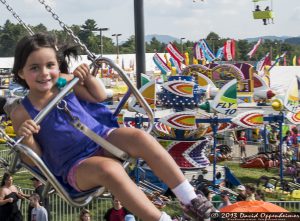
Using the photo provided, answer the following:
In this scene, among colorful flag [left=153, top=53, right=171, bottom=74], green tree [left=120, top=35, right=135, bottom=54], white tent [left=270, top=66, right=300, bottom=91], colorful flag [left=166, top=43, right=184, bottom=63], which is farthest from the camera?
green tree [left=120, top=35, right=135, bottom=54]

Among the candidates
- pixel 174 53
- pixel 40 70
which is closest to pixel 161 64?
pixel 174 53

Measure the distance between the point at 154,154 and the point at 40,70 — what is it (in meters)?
0.69

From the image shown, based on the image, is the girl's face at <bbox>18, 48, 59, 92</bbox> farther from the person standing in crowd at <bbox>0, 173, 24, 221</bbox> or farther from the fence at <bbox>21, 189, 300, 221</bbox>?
the fence at <bbox>21, 189, 300, 221</bbox>

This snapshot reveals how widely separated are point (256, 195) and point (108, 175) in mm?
4550

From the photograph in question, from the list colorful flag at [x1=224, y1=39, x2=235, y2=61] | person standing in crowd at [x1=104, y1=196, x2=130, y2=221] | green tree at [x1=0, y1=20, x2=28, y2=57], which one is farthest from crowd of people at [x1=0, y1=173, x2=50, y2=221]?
colorful flag at [x1=224, y1=39, x2=235, y2=61]

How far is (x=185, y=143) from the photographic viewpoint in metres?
11.6

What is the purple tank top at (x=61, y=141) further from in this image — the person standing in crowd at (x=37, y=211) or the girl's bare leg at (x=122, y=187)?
the person standing in crowd at (x=37, y=211)

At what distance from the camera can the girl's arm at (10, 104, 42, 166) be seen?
101 inches

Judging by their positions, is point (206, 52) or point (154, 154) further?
point (206, 52)

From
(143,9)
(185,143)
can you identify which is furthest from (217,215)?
(185,143)

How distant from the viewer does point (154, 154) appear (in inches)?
106

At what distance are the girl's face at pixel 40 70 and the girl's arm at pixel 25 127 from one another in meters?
0.14

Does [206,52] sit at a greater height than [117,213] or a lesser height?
greater

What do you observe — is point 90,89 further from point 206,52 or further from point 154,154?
point 206,52
